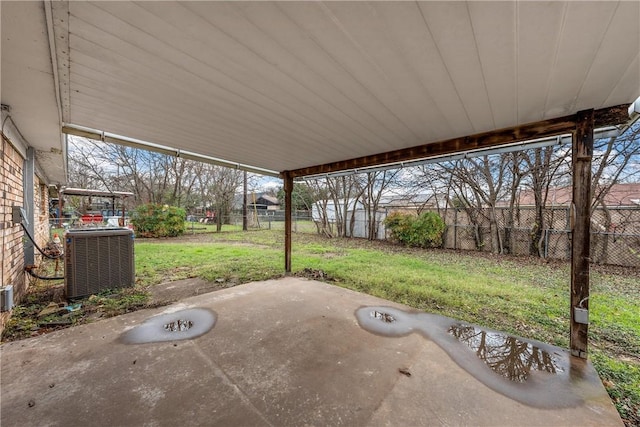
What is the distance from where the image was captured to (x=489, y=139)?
271 centimetres

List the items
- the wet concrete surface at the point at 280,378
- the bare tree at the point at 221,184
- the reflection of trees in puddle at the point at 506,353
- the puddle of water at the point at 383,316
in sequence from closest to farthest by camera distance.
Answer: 1. the wet concrete surface at the point at 280,378
2. the reflection of trees in puddle at the point at 506,353
3. the puddle of water at the point at 383,316
4. the bare tree at the point at 221,184

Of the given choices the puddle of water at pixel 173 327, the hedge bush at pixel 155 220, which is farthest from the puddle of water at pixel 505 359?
the hedge bush at pixel 155 220

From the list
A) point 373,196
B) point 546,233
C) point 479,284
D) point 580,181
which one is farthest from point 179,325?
point 373,196

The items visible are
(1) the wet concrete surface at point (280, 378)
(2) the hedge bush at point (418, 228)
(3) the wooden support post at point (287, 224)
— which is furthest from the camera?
(2) the hedge bush at point (418, 228)

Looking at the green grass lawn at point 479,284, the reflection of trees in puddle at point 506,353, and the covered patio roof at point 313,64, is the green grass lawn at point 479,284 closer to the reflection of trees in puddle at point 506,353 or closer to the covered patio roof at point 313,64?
the reflection of trees in puddle at point 506,353

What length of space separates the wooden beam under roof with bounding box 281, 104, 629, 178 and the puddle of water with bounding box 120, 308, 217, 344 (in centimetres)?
300

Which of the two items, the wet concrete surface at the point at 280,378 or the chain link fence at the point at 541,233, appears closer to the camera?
the wet concrete surface at the point at 280,378

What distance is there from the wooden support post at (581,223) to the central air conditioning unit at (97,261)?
5509 mm

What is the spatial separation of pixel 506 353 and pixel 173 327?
130 inches

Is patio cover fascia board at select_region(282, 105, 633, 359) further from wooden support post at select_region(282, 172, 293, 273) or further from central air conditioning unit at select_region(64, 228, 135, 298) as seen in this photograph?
central air conditioning unit at select_region(64, 228, 135, 298)

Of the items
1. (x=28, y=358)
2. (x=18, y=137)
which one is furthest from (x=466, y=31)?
(x=18, y=137)

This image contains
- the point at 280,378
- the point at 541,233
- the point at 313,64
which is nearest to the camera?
the point at 313,64

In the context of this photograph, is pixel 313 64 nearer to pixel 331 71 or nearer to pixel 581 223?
pixel 331 71

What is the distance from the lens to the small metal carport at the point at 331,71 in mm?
1138
